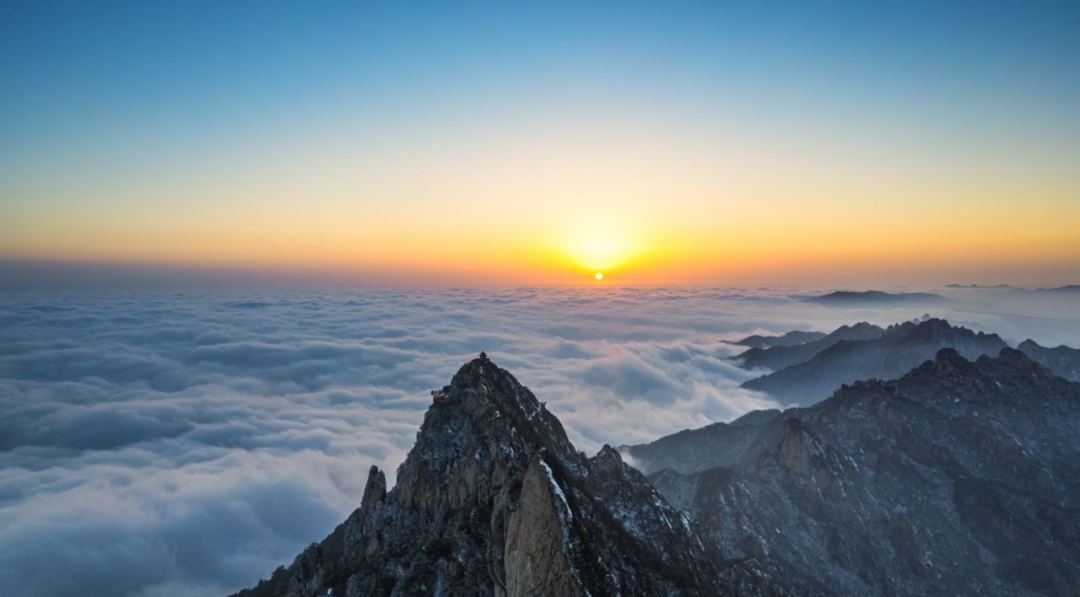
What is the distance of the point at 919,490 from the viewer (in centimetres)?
9244

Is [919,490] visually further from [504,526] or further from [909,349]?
[909,349]

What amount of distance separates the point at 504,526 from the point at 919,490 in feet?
315

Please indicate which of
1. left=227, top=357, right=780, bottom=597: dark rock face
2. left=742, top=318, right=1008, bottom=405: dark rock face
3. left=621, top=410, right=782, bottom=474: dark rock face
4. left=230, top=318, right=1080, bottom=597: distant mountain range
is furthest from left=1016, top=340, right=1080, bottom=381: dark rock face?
left=227, top=357, right=780, bottom=597: dark rock face

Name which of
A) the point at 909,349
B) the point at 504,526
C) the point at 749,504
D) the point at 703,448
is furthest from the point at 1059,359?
the point at 504,526

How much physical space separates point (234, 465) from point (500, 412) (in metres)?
167

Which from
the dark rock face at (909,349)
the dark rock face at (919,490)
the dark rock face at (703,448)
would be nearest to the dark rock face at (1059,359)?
the dark rock face at (909,349)

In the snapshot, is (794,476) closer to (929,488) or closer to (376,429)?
(929,488)

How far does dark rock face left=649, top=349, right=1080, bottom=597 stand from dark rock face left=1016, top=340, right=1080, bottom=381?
67.5m

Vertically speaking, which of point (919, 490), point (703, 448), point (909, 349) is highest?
point (909, 349)

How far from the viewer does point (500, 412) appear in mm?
51719

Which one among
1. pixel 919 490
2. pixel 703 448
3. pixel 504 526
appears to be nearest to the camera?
pixel 504 526

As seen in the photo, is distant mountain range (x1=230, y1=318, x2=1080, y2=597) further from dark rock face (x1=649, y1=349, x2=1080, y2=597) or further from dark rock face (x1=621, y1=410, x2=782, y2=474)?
dark rock face (x1=621, y1=410, x2=782, y2=474)

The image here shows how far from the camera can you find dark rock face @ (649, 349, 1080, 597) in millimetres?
78875

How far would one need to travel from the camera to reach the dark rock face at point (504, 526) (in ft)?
110
